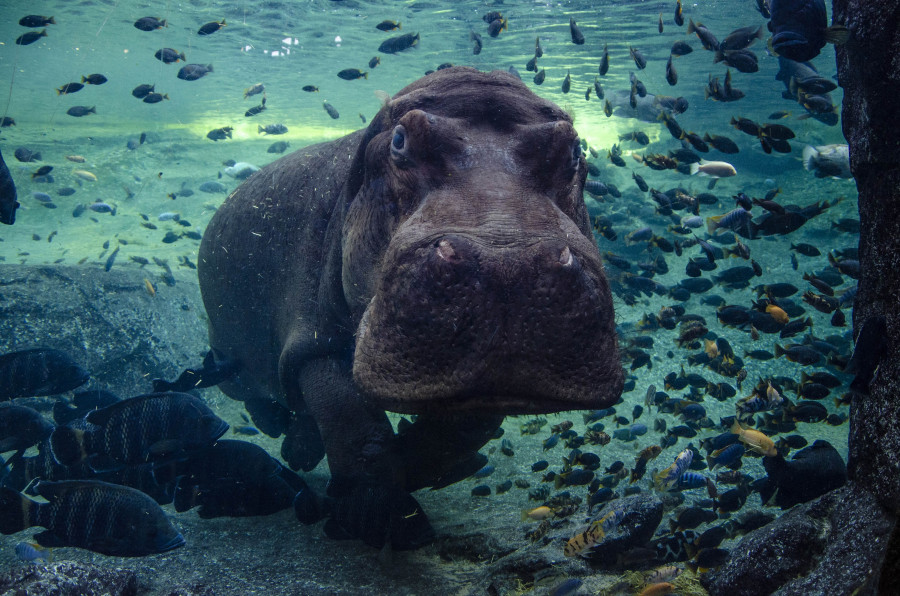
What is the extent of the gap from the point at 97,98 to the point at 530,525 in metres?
50.4

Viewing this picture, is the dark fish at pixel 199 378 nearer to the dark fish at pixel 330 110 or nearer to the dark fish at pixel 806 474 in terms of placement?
the dark fish at pixel 806 474

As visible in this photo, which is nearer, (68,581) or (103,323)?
(68,581)

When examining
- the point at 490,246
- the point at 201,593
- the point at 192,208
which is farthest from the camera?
the point at 192,208

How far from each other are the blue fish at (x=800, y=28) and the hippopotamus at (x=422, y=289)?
2.06m

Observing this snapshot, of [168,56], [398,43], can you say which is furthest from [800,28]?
[168,56]

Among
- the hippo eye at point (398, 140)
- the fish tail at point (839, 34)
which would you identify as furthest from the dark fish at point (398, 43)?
the fish tail at point (839, 34)

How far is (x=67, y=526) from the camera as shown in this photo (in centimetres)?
338

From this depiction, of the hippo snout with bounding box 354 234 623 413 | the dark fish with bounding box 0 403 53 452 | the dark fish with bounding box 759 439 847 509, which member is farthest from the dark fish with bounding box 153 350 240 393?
the dark fish with bounding box 759 439 847 509

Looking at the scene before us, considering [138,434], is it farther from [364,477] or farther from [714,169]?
[714,169]

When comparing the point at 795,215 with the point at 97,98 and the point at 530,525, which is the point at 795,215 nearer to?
the point at 530,525

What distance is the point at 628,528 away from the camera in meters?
3.49

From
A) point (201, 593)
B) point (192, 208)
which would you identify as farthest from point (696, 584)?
point (192, 208)

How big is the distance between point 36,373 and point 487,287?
17.5 ft

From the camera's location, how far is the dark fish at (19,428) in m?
4.74
